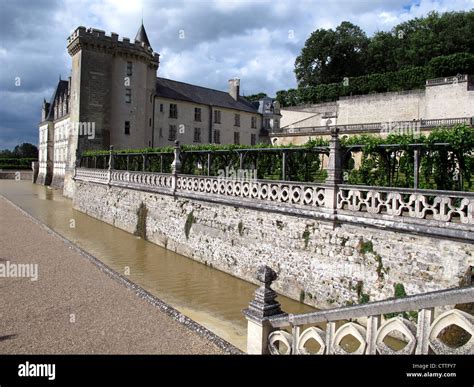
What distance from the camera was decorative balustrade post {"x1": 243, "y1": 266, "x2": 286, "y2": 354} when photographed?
17.3 ft

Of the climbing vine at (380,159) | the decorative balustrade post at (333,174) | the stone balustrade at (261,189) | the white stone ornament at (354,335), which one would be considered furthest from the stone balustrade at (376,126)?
the white stone ornament at (354,335)

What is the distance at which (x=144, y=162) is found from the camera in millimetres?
19812

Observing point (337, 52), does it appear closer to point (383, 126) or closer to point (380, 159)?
point (383, 126)

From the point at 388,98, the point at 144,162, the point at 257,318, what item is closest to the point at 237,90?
the point at 388,98

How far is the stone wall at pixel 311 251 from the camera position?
25.6 feet

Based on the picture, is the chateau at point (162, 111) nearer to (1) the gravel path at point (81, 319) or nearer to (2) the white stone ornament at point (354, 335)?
(1) the gravel path at point (81, 319)

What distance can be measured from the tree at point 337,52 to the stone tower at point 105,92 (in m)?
25.2

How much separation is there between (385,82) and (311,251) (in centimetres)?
3910

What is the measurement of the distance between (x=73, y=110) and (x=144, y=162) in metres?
17.7

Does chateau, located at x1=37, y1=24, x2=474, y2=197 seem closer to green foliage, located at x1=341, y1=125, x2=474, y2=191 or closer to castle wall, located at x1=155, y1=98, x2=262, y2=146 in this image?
castle wall, located at x1=155, y1=98, x2=262, y2=146

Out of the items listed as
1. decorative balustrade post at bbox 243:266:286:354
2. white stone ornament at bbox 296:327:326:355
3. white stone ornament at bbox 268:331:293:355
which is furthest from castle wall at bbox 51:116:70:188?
white stone ornament at bbox 296:327:326:355

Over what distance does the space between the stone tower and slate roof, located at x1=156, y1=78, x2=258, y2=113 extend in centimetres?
387

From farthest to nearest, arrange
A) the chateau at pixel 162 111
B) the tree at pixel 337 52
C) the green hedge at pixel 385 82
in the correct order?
1. the tree at pixel 337 52
2. the green hedge at pixel 385 82
3. the chateau at pixel 162 111
